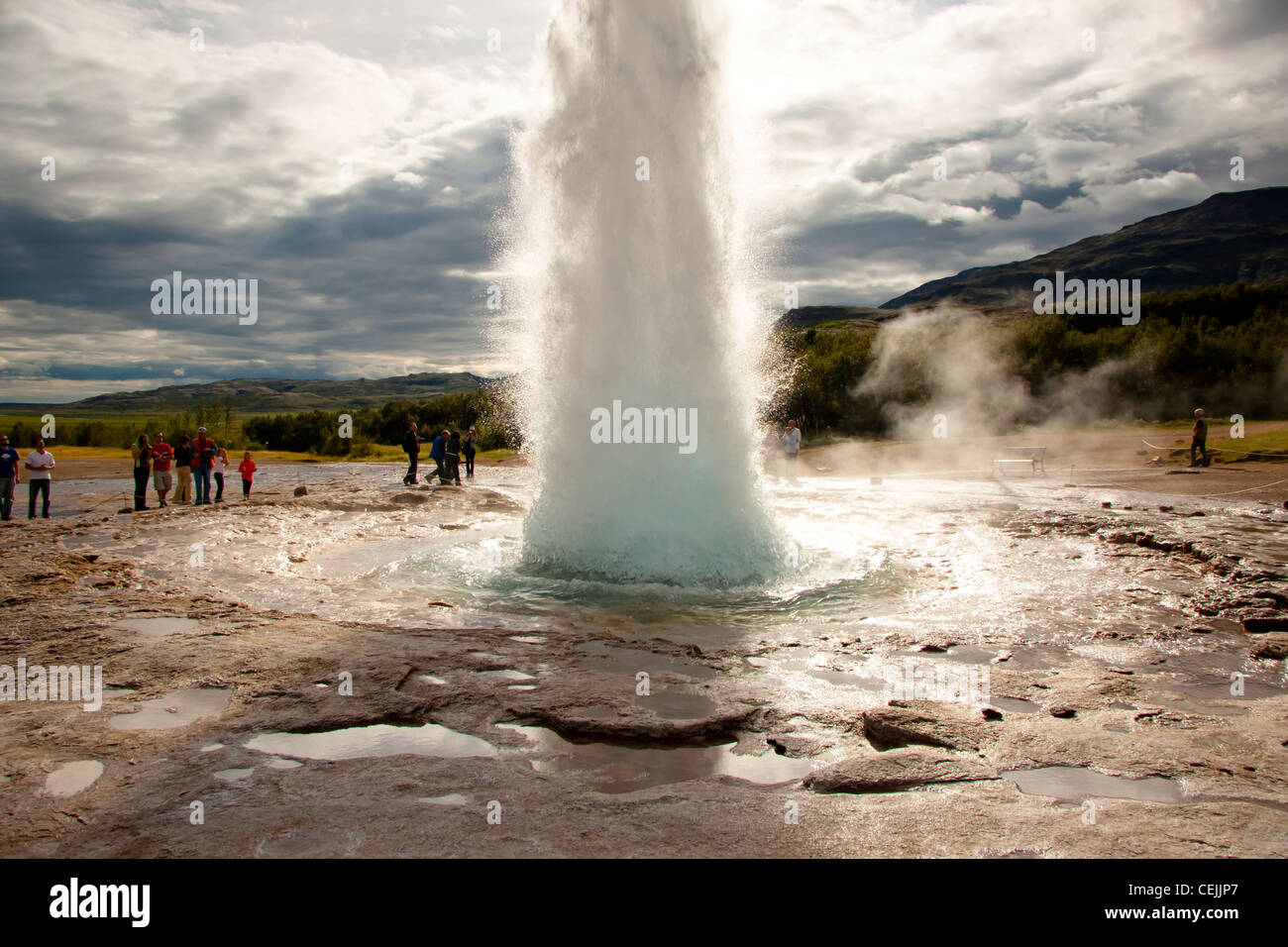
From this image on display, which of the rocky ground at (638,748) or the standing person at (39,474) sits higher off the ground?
the standing person at (39,474)

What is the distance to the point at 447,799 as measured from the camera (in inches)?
130

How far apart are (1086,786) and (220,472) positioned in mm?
18807

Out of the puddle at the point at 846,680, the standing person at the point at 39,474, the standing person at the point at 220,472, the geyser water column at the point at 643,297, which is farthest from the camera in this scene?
the standing person at the point at 220,472

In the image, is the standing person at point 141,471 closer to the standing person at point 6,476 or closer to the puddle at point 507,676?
the standing person at point 6,476

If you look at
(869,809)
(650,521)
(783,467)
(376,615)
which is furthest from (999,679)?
(783,467)

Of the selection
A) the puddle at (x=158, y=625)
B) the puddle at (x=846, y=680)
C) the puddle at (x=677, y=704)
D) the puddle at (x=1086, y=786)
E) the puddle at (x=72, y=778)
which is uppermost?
the puddle at (x=158, y=625)

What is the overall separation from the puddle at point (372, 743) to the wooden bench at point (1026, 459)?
67.8ft

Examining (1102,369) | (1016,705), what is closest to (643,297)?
(1016,705)

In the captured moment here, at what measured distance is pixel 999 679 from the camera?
502 centimetres

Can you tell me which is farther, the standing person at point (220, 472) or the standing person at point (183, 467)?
the standing person at point (220, 472)

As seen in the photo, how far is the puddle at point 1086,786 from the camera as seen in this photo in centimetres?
334

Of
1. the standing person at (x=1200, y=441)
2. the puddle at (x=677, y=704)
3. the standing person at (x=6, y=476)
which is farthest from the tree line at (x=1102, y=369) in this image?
the puddle at (x=677, y=704)
